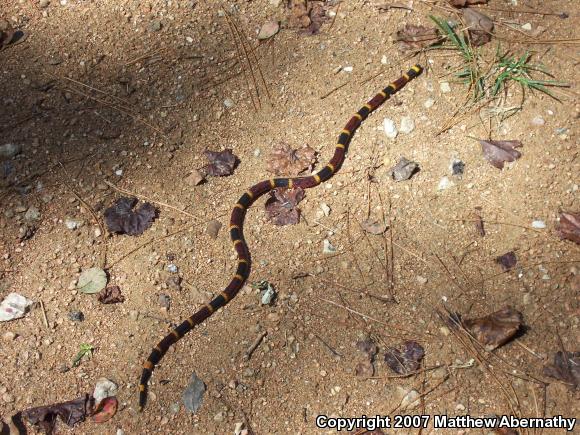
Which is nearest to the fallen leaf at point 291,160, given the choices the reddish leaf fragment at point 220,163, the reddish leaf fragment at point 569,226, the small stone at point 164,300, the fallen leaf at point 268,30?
the reddish leaf fragment at point 220,163

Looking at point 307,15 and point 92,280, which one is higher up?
point 307,15

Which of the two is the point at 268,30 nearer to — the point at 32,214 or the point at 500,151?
the point at 500,151

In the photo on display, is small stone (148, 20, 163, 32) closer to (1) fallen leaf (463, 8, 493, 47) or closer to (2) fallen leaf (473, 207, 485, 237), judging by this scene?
(1) fallen leaf (463, 8, 493, 47)

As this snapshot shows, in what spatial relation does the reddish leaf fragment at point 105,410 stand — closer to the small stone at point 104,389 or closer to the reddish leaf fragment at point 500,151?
the small stone at point 104,389

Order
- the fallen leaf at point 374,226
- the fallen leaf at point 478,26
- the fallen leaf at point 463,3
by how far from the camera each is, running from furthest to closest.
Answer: the fallen leaf at point 463,3
the fallen leaf at point 478,26
the fallen leaf at point 374,226

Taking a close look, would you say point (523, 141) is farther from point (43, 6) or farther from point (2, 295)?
point (43, 6)

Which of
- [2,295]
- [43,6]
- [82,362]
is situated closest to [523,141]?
[82,362]

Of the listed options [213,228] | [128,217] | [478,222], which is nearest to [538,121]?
[478,222]
